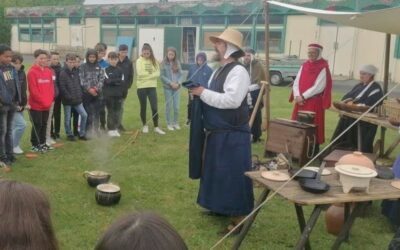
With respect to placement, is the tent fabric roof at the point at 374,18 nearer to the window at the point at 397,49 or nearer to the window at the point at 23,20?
the window at the point at 397,49

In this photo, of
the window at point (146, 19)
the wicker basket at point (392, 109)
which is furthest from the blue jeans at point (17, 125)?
the window at point (146, 19)

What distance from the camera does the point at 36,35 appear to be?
105 feet

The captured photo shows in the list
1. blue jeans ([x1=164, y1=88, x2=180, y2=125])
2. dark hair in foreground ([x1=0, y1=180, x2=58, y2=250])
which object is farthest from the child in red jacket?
dark hair in foreground ([x1=0, y1=180, x2=58, y2=250])

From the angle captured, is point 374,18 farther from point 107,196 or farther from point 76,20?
point 76,20

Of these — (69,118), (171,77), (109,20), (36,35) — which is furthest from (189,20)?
(69,118)

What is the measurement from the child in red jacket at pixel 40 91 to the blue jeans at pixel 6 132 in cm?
61

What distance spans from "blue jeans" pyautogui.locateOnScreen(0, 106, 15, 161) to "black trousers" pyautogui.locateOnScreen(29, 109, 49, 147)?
66cm

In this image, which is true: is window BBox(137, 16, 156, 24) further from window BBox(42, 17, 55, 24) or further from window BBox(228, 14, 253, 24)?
window BBox(42, 17, 55, 24)

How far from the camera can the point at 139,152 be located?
6344 millimetres

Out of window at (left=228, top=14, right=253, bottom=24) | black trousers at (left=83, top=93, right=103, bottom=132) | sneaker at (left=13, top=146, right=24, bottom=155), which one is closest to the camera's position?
sneaker at (left=13, top=146, right=24, bottom=155)

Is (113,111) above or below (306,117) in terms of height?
below

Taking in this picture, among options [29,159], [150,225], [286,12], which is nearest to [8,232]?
[150,225]

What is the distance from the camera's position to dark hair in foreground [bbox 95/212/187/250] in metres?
1.09

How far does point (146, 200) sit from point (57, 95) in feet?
8.94
